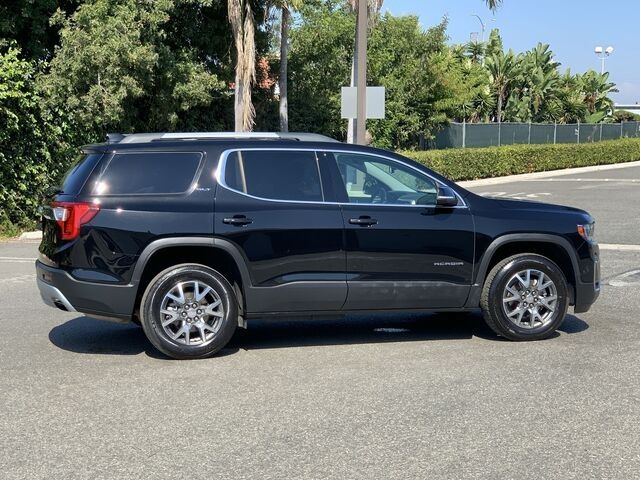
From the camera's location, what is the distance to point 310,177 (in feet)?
21.0

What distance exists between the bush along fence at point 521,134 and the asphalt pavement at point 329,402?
23.9 metres

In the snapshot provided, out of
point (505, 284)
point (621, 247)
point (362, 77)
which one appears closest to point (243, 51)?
point (362, 77)

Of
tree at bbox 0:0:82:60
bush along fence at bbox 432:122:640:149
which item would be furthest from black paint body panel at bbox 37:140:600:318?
bush along fence at bbox 432:122:640:149

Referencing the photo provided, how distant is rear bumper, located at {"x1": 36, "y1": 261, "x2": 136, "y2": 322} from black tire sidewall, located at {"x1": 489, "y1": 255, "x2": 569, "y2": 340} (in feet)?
9.91

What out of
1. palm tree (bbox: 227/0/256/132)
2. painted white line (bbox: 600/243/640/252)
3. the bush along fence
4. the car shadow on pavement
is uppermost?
palm tree (bbox: 227/0/256/132)

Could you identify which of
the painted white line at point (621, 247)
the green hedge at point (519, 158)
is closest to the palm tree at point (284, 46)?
the green hedge at point (519, 158)

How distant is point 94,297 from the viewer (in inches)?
238

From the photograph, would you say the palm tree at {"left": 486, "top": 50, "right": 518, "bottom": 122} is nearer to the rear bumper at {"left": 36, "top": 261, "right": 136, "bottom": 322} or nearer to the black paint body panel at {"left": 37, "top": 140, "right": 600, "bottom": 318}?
the black paint body panel at {"left": 37, "top": 140, "right": 600, "bottom": 318}

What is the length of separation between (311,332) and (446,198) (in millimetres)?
1854

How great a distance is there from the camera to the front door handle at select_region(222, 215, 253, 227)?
6125 mm

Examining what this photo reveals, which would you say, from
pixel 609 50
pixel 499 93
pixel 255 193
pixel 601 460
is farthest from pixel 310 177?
pixel 609 50

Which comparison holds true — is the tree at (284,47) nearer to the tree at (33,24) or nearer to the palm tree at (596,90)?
the tree at (33,24)

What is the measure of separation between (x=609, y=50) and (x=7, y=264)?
60431mm

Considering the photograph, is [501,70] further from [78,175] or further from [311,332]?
[78,175]
